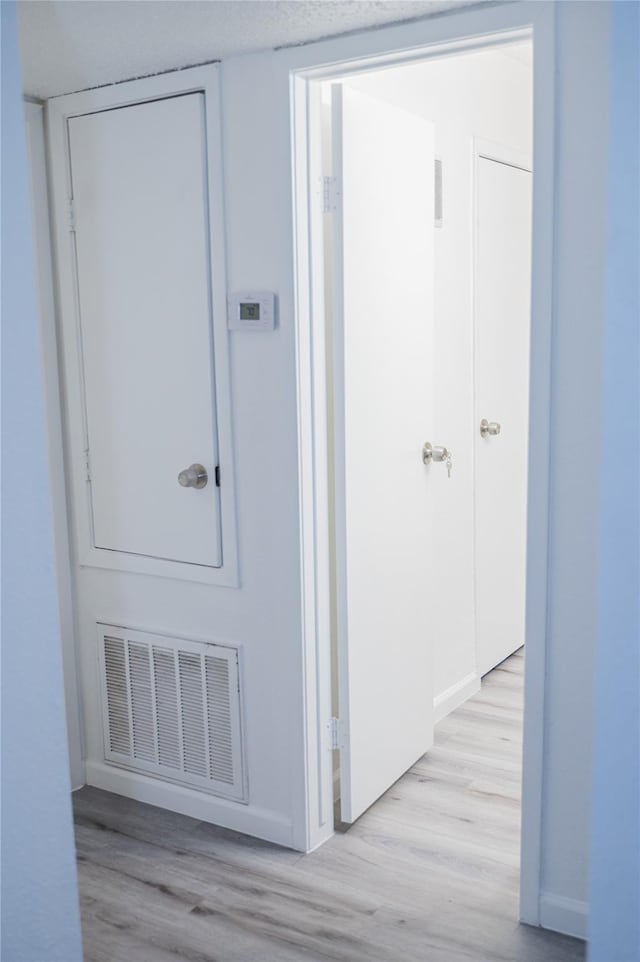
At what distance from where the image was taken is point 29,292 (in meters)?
1.64

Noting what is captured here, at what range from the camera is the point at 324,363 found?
2535mm

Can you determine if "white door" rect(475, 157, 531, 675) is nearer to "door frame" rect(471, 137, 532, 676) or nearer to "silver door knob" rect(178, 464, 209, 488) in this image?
"door frame" rect(471, 137, 532, 676)

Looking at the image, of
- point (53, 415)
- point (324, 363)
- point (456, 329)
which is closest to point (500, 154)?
point (456, 329)

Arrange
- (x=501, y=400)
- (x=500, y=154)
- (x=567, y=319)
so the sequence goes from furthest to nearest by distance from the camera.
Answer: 1. (x=501, y=400)
2. (x=500, y=154)
3. (x=567, y=319)

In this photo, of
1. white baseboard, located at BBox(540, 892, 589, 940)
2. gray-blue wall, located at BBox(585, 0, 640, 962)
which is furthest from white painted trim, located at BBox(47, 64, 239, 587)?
gray-blue wall, located at BBox(585, 0, 640, 962)

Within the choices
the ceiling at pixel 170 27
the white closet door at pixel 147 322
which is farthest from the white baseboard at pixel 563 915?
the ceiling at pixel 170 27

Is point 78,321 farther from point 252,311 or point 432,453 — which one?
point 432,453

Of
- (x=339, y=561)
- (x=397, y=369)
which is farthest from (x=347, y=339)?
(x=339, y=561)

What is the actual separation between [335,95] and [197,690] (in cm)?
164

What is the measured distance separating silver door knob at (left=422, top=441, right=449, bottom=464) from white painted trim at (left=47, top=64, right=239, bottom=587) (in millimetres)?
718

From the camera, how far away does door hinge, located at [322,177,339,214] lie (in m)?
2.48

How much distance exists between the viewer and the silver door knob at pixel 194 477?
8.50 ft

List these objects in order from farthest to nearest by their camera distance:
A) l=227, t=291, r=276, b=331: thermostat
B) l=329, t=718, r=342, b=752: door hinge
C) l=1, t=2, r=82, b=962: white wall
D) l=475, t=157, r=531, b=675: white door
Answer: l=475, t=157, r=531, b=675: white door, l=329, t=718, r=342, b=752: door hinge, l=227, t=291, r=276, b=331: thermostat, l=1, t=2, r=82, b=962: white wall

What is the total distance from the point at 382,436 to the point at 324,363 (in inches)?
13.4
